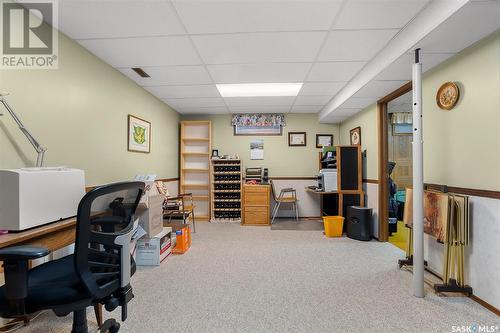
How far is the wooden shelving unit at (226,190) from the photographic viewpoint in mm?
5082

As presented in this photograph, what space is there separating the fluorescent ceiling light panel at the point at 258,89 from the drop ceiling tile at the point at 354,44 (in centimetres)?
95

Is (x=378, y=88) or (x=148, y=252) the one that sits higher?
(x=378, y=88)

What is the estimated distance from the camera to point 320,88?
3.73 m

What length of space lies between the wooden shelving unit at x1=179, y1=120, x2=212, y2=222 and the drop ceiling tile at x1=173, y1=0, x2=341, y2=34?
326 centimetres

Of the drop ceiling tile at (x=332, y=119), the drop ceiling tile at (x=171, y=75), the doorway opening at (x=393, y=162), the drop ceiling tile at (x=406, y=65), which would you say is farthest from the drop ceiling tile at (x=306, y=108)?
the drop ceiling tile at (x=171, y=75)

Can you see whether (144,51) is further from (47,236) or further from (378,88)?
(378,88)

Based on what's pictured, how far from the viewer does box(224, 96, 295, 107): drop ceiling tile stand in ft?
Answer: 13.9

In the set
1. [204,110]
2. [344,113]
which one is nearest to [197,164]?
[204,110]

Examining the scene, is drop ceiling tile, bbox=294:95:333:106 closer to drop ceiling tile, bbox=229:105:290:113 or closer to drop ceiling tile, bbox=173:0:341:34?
drop ceiling tile, bbox=229:105:290:113

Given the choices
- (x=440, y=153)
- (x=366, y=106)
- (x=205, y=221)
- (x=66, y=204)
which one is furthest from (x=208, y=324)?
(x=366, y=106)

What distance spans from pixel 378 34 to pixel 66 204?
3063mm

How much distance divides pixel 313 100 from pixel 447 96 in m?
2.27

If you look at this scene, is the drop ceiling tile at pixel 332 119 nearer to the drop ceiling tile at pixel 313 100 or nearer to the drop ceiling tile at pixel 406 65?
the drop ceiling tile at pixel 313 100

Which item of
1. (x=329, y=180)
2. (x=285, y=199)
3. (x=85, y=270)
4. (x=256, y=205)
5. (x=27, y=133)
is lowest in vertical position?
(x=256, y=205)
